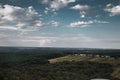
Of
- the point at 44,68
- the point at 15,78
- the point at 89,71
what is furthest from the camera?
the point at 44,68

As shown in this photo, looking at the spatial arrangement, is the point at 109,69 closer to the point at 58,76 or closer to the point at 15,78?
the point at 58,76

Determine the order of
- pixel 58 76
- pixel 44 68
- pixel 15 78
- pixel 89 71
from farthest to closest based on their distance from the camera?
pixel 44 68, pixel 89 71, pixel 58 76, pixel 15 78

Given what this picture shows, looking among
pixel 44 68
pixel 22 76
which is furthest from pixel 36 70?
pixel 22 76

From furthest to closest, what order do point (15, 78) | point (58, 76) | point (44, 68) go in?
point (44, 68)
point (58, 76)
point (15, 78)

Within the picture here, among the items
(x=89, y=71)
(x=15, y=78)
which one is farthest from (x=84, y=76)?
(x=15, y=78)

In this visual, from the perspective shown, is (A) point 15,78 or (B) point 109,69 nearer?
(A) point 15,78

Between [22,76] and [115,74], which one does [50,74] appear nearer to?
[22,76]

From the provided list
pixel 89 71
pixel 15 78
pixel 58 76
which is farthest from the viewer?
pixel 89 71

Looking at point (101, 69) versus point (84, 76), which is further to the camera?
point (101, 69)
